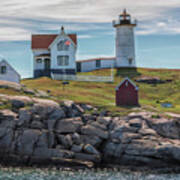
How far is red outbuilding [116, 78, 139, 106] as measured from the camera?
58.7 metres

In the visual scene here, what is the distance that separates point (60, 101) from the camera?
52969mm

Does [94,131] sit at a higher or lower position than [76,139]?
higher

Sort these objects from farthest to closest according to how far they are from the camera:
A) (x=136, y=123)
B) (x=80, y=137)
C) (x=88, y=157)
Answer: (x=136, y=123), (x=80, y=137), (x=88, y=157)

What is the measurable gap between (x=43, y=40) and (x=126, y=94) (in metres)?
31.4

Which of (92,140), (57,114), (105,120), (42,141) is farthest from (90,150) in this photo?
(57,114)

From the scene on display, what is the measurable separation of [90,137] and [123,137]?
3.60 m

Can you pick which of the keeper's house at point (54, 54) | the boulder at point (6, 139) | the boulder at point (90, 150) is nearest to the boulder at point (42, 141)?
the boulder at point (6, 139)

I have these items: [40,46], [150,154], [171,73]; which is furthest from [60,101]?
[171,73]

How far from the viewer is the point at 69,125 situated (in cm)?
4834

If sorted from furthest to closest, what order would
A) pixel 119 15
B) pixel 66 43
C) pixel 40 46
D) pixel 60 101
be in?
pixel 119 15 → pixel 40 46 → pixel 66 43 → pixel 60 101

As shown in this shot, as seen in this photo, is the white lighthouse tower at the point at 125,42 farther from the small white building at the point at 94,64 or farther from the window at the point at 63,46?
the window at the point at 63,46

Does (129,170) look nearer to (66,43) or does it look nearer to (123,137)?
(123,137)

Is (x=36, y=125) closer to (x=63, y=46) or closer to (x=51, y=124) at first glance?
(x=51, y=124)

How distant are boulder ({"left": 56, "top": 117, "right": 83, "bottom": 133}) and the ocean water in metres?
6.32
